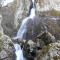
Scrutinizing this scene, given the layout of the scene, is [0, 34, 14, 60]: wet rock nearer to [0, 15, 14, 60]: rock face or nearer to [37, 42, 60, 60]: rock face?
[0, 15, 14, 60]: rock face

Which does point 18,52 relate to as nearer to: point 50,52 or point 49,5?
point 50,52

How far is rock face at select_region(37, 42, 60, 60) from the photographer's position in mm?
11422

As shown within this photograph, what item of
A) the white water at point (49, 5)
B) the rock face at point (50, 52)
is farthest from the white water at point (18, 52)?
the white water at point (49, 5)

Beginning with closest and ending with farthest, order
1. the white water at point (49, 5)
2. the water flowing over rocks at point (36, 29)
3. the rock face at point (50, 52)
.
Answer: the rock face at point (50, 52) → the water flowing over rocks at point (36, 29) → the white water at point (49, 5)

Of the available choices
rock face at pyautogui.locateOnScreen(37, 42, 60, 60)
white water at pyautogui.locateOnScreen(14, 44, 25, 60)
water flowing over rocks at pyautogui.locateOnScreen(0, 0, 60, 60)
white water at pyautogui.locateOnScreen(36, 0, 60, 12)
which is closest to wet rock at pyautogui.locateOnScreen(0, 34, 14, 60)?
water flowing over rocks at pyautogui.locateOnScreen(0, 0, 60, 60)

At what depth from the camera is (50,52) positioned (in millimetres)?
11703

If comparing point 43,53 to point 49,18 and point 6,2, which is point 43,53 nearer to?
point 49,18

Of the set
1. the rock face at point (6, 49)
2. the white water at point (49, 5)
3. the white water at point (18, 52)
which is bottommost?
the white water at point (18, 52)

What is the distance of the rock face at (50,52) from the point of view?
450 inches

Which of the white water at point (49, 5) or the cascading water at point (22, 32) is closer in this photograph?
the cascading water at point (22, 32)

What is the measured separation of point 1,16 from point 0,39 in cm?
313

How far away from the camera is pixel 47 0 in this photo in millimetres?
16781

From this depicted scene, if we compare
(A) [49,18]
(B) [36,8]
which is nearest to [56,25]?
(A) [49,18]

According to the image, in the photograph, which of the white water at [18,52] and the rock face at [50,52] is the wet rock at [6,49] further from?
the rock face at [50,52]
